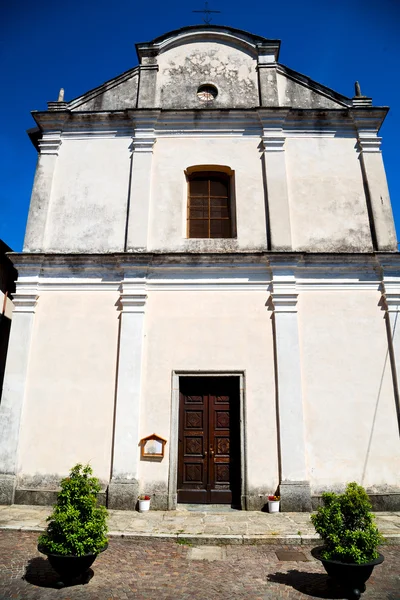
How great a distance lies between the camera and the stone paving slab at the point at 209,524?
22.5 ft

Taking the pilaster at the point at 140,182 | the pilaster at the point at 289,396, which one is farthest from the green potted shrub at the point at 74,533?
the pilaster at the point at 140,182

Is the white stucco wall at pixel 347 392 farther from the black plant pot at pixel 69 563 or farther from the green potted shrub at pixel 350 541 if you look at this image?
the black plant pot at pixel 69 563

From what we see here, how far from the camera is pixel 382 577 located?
216 inches

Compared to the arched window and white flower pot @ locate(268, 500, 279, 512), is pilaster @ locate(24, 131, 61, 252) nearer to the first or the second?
the arched window

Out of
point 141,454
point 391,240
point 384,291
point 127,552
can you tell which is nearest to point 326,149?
point 391,240

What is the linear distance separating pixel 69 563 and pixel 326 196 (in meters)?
9.63

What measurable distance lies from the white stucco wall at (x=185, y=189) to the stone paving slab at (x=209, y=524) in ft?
19.5

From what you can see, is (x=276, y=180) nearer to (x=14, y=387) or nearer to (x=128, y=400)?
(x=128, y=400)

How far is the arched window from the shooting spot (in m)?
10.8

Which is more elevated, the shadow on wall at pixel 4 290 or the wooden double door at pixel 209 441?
the shadow on wall at pixel 4 290

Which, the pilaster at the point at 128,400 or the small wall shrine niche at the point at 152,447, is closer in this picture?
the pilaster at the point at 128,400

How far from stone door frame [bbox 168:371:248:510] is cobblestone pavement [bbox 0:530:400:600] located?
185 cm

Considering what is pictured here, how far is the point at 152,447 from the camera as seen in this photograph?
8.84m

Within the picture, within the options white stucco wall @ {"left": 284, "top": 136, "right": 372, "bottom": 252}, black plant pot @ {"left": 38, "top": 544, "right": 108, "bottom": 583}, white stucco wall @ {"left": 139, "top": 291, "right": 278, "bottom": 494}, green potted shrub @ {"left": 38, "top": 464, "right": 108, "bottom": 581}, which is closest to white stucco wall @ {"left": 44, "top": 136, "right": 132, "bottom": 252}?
white stucco wall @ {"left": 139, "top": 291, "right": 278, "bottom": 494}
